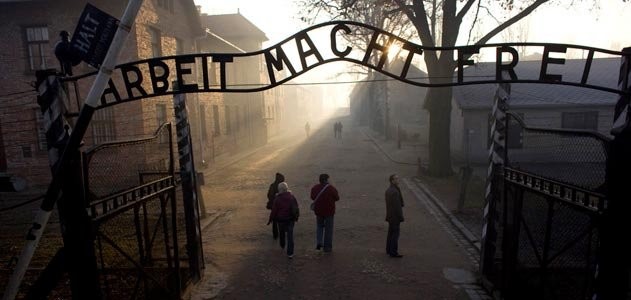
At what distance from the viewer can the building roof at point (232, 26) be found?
37.1m

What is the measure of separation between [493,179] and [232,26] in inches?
1419

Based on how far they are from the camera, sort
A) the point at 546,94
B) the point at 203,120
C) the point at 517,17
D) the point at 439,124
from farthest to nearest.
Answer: the point at 203,120
the point at 546,94
the point at 439,124
the point at 517,17

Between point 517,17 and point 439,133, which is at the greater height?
point 517,17

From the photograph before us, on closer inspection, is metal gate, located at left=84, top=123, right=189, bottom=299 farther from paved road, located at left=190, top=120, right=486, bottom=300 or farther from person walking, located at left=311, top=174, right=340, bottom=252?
person walking, located at left=311, top=174, right=340, bottom=252

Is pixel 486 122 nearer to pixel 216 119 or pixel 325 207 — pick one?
pixel 325 207

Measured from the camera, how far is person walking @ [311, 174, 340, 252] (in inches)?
320

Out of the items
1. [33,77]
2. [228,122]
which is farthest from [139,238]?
[228,122]

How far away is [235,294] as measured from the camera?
6477 millimetres

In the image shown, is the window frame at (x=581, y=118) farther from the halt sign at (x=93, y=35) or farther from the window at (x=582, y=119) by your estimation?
the halt sign at (x=93, y=35)

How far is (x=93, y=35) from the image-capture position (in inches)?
147

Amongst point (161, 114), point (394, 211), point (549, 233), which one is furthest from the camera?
point (161, 114)

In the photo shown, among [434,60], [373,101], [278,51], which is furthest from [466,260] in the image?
[373,101]

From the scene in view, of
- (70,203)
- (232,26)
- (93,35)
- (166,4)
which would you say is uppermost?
(232,26)

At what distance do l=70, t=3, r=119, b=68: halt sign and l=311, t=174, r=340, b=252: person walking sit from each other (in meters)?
5.25
